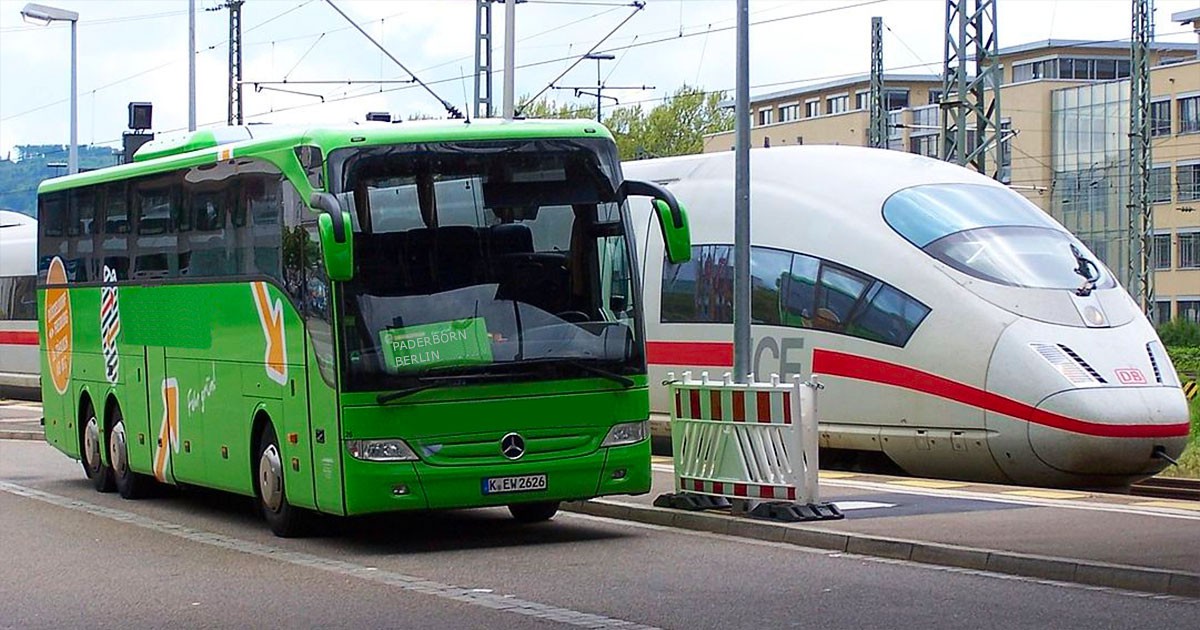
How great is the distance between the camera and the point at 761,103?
4222 inches

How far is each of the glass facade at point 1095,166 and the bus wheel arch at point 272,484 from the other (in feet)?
212

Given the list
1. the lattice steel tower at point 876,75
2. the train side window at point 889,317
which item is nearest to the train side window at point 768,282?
the train side window at point 889,317

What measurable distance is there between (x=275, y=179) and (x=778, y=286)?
7061 millimetres

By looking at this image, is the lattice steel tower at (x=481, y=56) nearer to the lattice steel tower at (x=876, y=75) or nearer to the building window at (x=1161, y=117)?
the lattice steel tower at (x=876, y=75)

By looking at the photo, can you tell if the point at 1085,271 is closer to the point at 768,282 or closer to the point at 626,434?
the point at 768,282

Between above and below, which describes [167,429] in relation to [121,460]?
above

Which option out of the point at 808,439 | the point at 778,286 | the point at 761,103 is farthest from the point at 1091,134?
the point at 808,439

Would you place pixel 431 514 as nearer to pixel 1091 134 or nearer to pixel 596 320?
pixel 596 320

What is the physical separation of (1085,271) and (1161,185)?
59872 mm

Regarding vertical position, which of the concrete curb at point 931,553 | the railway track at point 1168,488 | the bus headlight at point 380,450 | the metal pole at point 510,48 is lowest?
the railway track at point 1168,488

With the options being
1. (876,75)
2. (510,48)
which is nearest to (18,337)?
(510,48)

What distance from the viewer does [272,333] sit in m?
15.2

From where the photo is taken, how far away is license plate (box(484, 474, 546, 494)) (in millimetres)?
14062

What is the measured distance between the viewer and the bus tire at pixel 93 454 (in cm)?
1986
